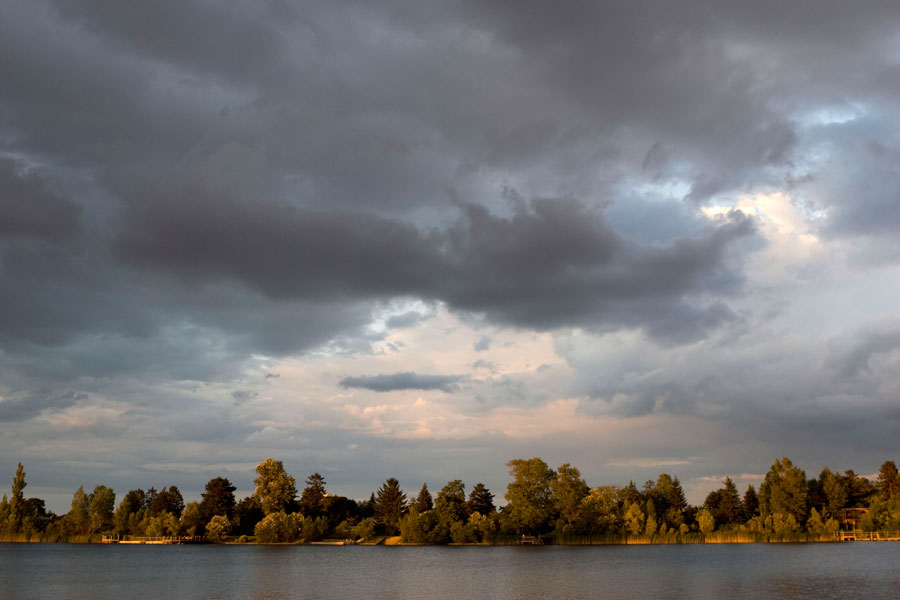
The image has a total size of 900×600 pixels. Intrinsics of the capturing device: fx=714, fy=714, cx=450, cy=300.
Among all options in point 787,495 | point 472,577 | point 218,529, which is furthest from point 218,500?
point 787,495

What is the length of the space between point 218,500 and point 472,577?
11034cm

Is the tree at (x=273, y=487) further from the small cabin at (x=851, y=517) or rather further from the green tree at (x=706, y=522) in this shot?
the small cabin at (x=851, y=517)

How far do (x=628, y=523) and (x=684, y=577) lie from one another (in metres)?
83.8

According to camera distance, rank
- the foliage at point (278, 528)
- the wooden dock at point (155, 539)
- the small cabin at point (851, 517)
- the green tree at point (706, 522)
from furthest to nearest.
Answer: the wooden dock at point (155, 539) → the small cabin at point (851, 517) → the foliage at point (278, 528) → the green tree at point (706, 522)

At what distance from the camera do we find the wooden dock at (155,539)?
170m

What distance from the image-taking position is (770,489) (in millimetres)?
161875

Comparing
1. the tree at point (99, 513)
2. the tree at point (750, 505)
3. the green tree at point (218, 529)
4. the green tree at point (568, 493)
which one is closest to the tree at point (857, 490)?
the tree at point (750, 505)

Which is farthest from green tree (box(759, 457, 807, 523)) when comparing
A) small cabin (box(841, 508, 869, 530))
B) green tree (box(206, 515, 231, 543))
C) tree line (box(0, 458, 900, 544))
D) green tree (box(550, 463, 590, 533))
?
green tree (box(206, 515, 231, 543))

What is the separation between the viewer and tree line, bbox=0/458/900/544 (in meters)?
151

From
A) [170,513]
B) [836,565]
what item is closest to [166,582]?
[836,565]

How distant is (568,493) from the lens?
15062cm

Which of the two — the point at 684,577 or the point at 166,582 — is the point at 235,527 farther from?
the point at 684,577

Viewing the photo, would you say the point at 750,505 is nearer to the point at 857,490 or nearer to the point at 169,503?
the point at 857,490

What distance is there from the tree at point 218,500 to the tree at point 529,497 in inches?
2610
